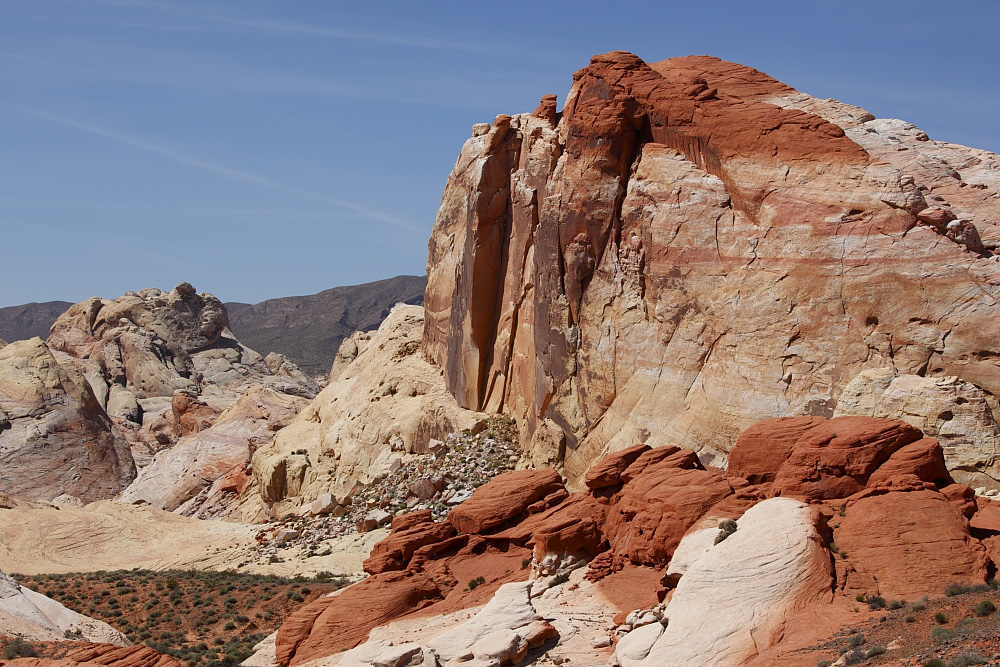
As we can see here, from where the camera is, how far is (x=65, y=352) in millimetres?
92250

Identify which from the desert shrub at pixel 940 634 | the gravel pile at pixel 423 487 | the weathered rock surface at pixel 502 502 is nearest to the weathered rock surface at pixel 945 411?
the weathered rock surface at pixel 502 502

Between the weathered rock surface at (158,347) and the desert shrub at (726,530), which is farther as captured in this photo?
the weathered rock surface at (158,347)

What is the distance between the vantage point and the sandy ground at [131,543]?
37281 millimetres

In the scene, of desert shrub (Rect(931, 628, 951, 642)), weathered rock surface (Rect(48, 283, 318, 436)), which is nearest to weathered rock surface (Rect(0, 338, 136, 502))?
weathered rock surface (Rect(48, 283, 318, 436))

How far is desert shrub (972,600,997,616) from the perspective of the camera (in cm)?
1777

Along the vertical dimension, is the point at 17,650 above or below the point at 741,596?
below

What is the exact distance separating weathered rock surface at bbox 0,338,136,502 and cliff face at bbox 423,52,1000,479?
3608cm

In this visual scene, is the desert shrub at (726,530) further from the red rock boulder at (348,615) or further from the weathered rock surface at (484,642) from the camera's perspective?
the red rock boulder at (348,615)

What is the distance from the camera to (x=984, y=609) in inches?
699

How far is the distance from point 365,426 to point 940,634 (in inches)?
1253

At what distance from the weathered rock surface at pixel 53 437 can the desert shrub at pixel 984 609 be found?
55.9m

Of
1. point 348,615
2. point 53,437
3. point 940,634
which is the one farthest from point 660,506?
point 53,437

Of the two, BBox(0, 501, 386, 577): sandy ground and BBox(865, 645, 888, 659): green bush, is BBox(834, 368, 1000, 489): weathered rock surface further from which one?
BBox(0, 501, 386, 577): sandy ground

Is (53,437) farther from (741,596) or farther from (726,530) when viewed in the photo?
(741,596)
